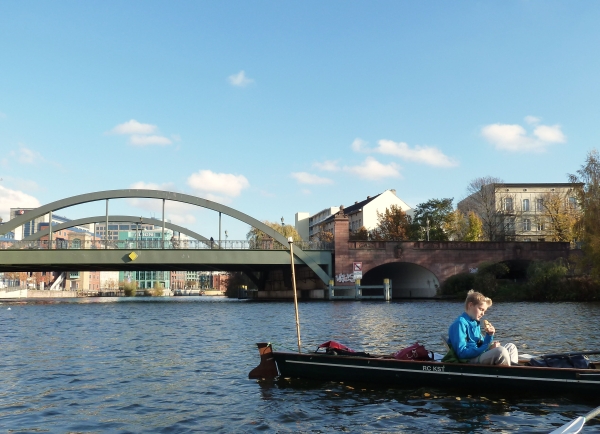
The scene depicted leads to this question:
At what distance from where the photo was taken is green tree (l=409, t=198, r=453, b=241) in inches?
3359

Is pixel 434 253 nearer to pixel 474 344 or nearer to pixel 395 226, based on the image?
pixel 395 226

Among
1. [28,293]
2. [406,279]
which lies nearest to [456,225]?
[406,279]

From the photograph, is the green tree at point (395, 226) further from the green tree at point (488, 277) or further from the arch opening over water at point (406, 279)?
the green tree at point (488, 277)

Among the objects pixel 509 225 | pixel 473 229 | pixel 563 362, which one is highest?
pixel 509 225

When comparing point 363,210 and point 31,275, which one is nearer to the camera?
point 363,210

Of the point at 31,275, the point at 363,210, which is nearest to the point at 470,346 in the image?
the point at 363,210

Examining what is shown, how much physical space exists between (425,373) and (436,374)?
0.75ft

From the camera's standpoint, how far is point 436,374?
12.2 meters

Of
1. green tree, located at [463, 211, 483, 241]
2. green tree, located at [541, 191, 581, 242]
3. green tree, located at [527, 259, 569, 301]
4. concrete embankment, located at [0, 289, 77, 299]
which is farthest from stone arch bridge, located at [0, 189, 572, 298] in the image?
concrete embankment, located at [0, 289, 77, 299]

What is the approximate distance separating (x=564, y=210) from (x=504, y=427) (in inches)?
2848

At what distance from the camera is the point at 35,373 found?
15.5 m

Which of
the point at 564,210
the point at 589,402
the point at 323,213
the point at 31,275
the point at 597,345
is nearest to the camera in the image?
the point at 589,402

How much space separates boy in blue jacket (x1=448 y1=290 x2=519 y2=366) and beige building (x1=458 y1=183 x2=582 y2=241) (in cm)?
6652

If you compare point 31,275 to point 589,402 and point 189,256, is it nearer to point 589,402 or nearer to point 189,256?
point 189,256
